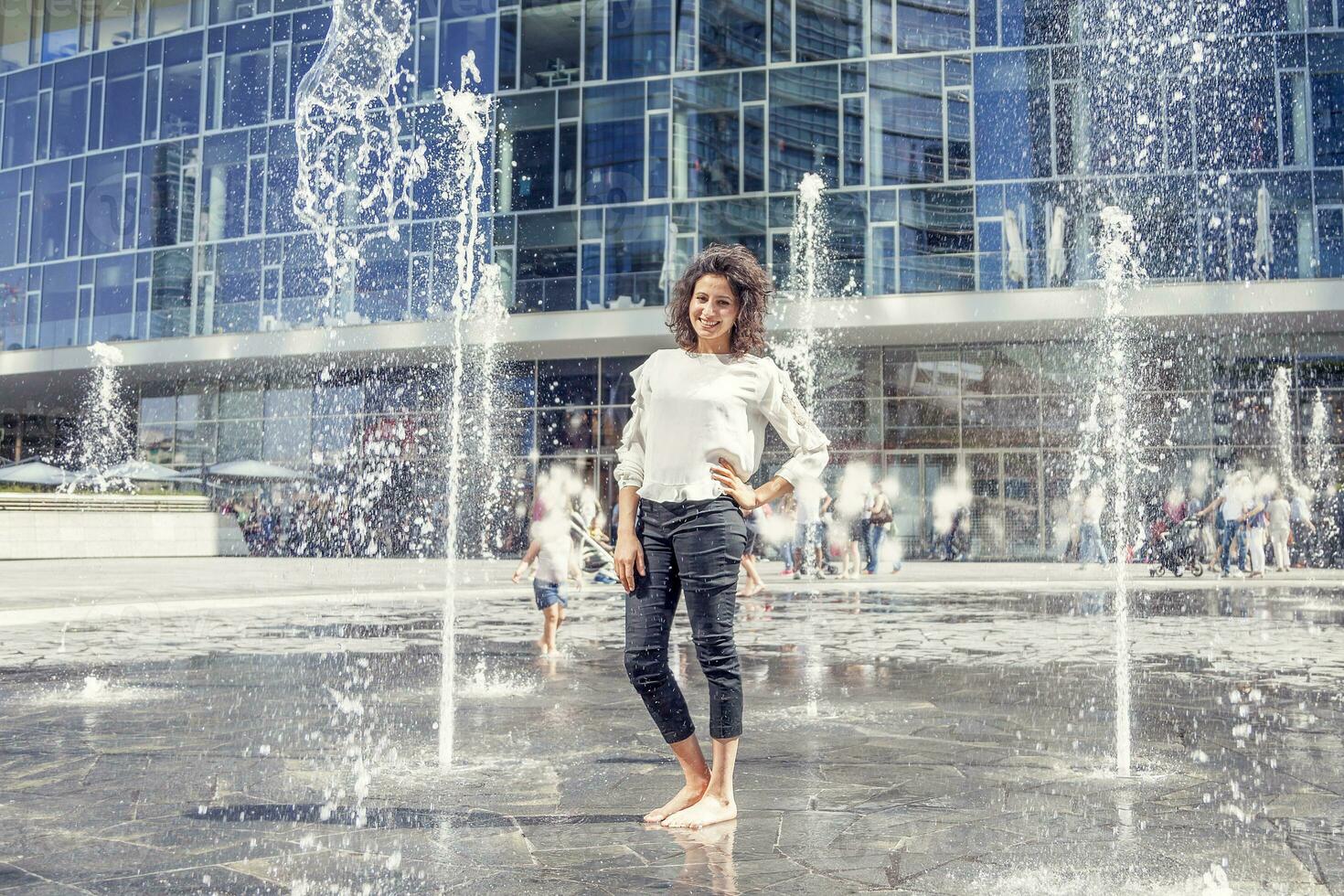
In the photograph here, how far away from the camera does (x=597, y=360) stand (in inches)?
1090

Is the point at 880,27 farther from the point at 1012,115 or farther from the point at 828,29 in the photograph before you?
the point at 1012,115

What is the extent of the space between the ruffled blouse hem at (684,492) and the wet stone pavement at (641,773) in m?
1.03

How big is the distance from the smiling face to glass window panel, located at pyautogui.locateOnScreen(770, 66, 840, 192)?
22.1 metres

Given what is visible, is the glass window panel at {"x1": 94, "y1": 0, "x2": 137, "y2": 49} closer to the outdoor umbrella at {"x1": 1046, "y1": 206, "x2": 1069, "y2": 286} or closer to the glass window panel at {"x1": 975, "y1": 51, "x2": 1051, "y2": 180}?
the glass window panel at {"x1": 975, "y1": 51, "x2": 1051, "y2": 180}

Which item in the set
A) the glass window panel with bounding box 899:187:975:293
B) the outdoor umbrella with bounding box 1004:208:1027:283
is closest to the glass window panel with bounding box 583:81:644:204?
the glass window panel with bounding box 899:187:975:293

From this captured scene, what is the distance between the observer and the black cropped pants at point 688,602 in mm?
3711

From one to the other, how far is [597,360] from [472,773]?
920 inches

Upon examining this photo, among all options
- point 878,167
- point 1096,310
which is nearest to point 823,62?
point 878,167

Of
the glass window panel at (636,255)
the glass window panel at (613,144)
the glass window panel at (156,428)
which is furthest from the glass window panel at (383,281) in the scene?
the glass window panel at (156,428)

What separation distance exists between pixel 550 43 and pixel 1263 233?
15.5m

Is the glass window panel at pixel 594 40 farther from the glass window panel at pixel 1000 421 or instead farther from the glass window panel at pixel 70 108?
the glass window panel at pixel 70 108

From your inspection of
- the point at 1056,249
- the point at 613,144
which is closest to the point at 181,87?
the point at 613,144

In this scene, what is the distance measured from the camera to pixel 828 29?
2552 cm

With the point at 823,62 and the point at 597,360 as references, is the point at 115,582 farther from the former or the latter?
the point at 823,62
